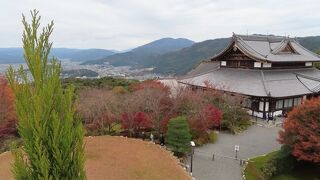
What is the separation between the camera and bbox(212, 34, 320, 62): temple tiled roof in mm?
30342

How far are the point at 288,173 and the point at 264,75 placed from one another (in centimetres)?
1404

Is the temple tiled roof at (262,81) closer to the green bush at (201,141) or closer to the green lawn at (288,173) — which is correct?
the green bush at (201,141)

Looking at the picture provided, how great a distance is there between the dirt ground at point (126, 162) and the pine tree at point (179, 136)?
1.38 m

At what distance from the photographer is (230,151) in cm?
1892

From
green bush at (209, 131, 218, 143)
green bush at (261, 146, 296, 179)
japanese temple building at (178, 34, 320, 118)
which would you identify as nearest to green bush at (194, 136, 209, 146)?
green bush at (209, 131, 218, 143)

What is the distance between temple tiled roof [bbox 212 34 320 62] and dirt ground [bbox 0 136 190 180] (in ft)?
59.0

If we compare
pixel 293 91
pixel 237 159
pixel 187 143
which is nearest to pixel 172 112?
pixel 187 143

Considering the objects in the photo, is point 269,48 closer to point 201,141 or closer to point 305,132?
point 201,141

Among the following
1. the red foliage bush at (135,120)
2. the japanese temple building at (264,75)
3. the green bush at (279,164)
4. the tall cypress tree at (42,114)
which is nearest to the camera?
the tall cypress tree at (42,114)

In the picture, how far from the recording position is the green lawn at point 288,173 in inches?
631

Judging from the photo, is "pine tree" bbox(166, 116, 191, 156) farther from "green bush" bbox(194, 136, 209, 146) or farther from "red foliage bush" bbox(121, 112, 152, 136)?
"green bush" bbox(194, 136, 209, 146)

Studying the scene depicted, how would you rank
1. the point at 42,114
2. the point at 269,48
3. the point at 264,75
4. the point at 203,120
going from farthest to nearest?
the point at 269,48 < the point at 264,75 < the point at 203,120 < the point at 42,114

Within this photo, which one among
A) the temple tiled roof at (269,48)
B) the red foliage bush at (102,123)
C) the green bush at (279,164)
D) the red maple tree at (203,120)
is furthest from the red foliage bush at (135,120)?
the temple tiled roof at (269,48)

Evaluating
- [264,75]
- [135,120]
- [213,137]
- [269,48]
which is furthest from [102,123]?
[269,48]
